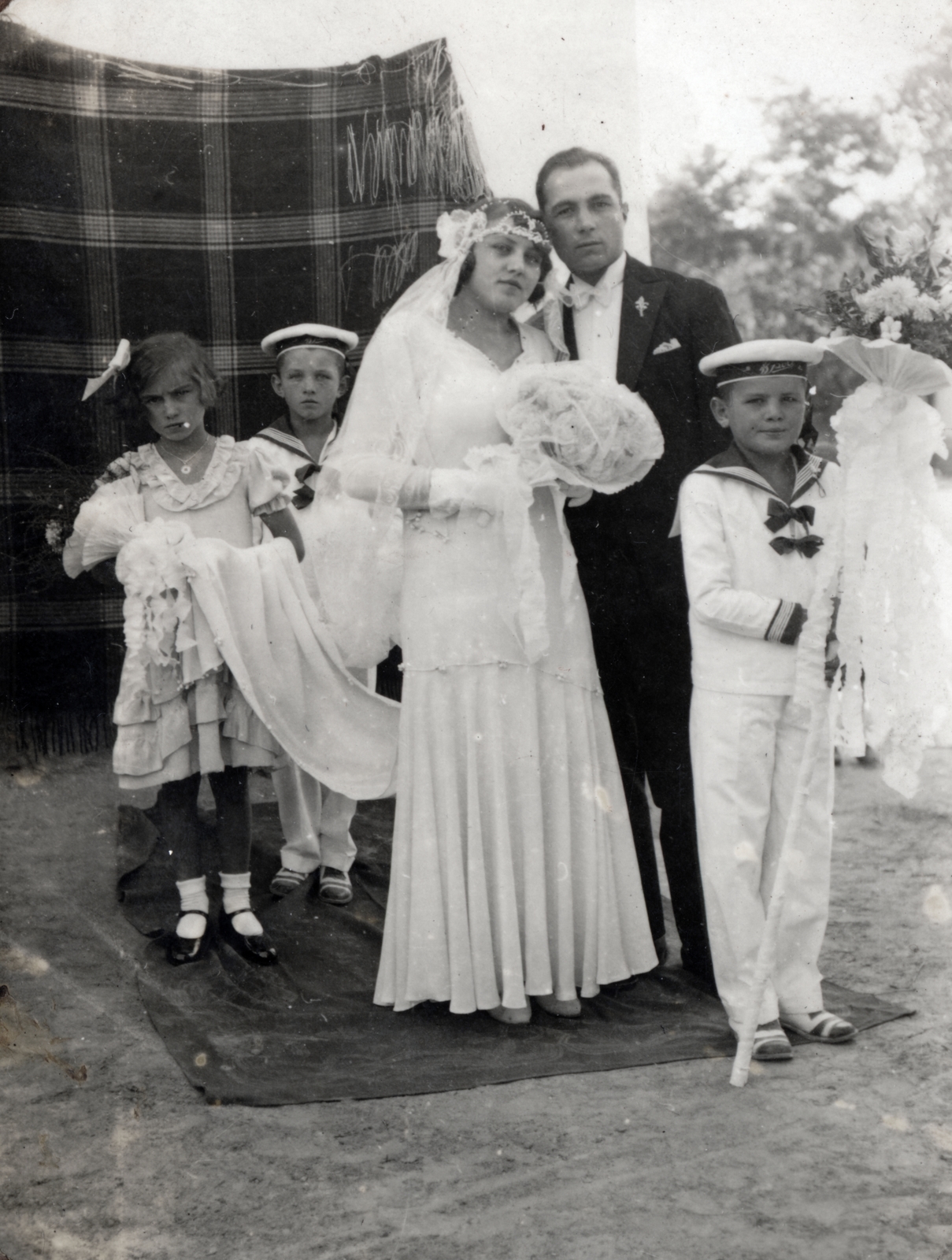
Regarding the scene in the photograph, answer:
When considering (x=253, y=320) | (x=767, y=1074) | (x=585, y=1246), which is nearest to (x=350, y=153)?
(x=253, y=320)

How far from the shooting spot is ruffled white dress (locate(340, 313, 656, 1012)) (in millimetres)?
3182

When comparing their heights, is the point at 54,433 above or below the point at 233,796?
above

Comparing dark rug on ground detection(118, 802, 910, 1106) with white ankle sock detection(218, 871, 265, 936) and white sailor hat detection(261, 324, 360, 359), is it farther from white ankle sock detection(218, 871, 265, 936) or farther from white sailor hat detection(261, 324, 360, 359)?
white sailor hat detection(261, 324, 360, 359)

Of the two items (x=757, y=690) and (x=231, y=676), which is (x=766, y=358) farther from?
(x=231, y=676)

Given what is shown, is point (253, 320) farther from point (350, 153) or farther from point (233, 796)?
point (233, 796)

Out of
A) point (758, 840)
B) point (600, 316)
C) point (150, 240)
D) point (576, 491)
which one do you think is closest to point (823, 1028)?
point (758, 840)

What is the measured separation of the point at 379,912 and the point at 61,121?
8.84ft

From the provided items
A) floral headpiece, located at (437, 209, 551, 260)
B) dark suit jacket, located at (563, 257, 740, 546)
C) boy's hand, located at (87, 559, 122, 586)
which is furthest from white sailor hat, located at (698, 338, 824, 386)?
boy's hand, located at (87, 559, 122, 586)

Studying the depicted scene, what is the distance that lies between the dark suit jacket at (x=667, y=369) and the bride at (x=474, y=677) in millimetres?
326

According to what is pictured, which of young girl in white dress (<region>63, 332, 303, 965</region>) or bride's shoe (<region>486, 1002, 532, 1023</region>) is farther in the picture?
young girl in white dress (<region>63, 332, 303, 965</region>)

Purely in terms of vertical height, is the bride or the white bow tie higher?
the white bow tie

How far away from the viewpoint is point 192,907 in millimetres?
3633

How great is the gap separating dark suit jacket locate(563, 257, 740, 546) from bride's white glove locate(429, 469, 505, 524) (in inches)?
18.2

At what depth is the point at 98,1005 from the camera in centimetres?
327
